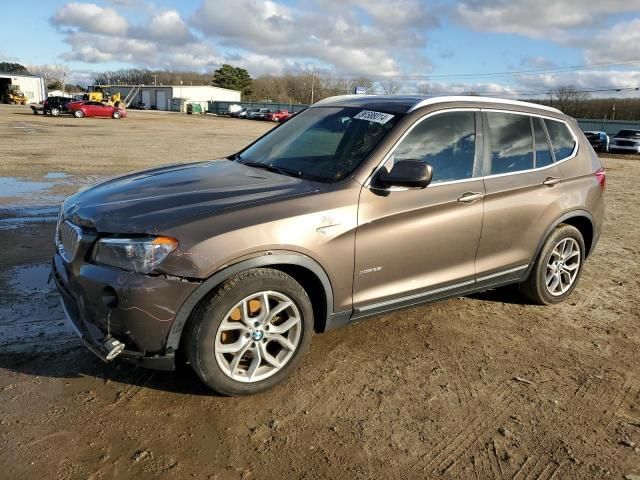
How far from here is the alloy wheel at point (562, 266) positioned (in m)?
4.95

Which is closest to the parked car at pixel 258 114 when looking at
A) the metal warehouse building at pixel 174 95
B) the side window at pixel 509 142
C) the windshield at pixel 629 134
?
the metal warehouse building at pixel 174 95

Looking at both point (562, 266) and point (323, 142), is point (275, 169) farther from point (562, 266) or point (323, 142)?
point (562, 266)

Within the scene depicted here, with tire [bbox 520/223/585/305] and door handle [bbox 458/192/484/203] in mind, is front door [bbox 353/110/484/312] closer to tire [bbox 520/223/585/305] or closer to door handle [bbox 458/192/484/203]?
door handle [bbox 458/192/484/203]

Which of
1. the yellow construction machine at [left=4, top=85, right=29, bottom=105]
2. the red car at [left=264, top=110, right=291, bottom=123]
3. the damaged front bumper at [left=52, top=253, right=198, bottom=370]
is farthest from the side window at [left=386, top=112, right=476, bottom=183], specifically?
the yellow construction machine at [left=4, top=85, right=29, bottom=105]

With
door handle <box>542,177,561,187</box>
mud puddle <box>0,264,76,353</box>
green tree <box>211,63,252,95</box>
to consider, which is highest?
green tree <box>211,63,252,95</box>

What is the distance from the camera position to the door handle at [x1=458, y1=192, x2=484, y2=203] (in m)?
4.02

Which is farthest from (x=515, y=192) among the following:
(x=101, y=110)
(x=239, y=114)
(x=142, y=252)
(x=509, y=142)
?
(x=239, y=114)

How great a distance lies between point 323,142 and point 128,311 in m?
2.07

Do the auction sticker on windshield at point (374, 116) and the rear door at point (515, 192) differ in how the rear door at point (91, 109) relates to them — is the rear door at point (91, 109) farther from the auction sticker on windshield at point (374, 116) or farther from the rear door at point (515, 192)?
the rear door at point (515, 192)

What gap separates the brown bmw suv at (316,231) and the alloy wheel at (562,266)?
0.07 ft

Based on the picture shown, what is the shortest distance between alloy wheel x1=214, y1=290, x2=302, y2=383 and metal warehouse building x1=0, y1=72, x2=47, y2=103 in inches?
3499

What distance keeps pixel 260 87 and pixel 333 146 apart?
13414 centimetres

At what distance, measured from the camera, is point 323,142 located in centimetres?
426

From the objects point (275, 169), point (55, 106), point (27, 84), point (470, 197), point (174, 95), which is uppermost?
point (174, 95)
